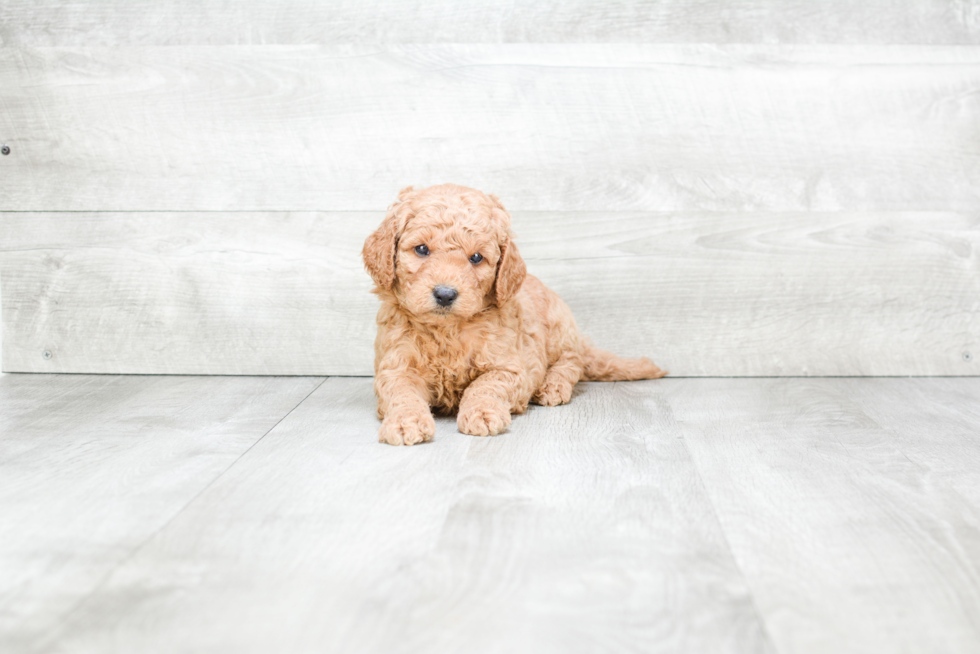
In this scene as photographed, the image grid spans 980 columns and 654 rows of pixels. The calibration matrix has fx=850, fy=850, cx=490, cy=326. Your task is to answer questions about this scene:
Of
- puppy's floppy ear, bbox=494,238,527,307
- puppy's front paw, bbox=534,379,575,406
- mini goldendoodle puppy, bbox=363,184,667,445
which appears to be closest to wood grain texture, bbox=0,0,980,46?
mini goldendoodle puppy, bbox=363,184,667,445

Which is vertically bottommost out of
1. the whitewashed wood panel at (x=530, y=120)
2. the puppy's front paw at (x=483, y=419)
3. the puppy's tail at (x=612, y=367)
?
the puppy's tail at (x=612, y=367)

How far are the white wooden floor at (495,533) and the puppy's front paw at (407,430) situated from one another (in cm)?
5

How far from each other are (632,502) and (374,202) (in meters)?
1.68

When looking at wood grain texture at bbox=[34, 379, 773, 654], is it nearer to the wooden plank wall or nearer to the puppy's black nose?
the puppy's black nose

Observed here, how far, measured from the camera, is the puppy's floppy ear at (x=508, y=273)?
2.26m

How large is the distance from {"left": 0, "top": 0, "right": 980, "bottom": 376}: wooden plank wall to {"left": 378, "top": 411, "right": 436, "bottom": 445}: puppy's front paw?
1.01m

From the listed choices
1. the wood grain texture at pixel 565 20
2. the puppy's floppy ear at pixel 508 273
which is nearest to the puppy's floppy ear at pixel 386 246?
the puppy's floppy ear at pixel 508 273

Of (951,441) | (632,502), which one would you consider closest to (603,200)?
(951,441)

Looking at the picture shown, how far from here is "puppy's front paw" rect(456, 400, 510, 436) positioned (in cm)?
213

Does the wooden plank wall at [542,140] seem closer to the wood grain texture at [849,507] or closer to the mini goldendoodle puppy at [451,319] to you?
the wood grain texture at [849,507]

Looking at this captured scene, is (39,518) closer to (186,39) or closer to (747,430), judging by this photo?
(747,430)

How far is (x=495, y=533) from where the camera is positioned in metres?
1.49

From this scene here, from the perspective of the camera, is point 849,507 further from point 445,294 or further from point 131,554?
point 131,554

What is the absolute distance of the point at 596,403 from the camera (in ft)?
8.39
